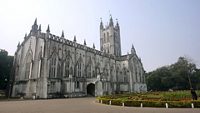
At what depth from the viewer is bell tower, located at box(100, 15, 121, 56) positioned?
75.1 metres

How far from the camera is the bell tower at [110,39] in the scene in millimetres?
75062

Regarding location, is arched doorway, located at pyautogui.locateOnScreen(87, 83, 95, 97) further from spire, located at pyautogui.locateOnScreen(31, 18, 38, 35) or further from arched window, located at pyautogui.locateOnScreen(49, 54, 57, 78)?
spire, located at pyautogui.locateOnScreen(31, 18, 38, 35)

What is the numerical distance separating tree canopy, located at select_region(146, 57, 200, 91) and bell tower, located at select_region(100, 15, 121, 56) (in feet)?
78.4

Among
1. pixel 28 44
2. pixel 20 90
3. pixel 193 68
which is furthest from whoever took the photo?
pixel 193 68

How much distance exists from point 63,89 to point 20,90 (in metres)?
11.4

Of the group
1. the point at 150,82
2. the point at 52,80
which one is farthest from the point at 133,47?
the point at 52,80

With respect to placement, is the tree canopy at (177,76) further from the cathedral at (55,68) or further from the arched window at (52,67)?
the arched window at (52,67)

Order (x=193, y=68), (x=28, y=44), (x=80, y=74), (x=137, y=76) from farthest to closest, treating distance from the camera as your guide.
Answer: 1. (x=193, y=68)
2. (x=137, y=76)
3. (x=80, y=74)
4. (x=28, y=44)

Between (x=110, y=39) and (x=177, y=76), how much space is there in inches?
1369

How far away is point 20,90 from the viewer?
42.5m

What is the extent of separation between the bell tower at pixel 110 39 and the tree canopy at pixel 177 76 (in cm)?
2391

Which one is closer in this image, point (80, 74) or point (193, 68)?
point (80, 74)

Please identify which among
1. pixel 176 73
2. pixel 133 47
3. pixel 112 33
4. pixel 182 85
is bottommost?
pixel 182 85

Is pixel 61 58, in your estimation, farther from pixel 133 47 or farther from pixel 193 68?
pixel 193 68
